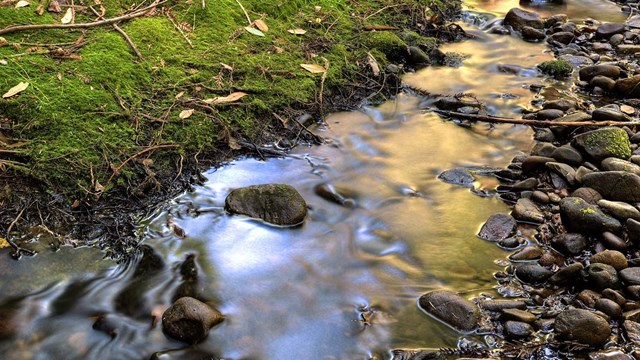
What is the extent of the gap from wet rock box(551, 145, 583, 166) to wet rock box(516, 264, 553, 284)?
1606mm

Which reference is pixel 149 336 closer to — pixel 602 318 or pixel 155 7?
pixel 602 318

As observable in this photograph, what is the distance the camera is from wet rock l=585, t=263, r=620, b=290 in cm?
356

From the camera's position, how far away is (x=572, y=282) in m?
3.67

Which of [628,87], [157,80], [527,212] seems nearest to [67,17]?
[157,80]

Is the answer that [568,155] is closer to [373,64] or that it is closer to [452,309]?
[452,309]

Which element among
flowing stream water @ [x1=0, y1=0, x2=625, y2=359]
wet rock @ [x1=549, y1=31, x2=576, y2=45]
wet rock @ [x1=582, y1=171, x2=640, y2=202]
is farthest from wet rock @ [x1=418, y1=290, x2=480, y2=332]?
wet rock @ [x1=549, y1=31, x2=576, y2=45]

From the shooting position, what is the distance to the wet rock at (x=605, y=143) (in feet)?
15.9

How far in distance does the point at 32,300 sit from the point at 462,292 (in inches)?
113

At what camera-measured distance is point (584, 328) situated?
3.15 m

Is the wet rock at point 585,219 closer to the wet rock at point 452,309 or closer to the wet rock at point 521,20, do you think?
the wet rock at point 452,309

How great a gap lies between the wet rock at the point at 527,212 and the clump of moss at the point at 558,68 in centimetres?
342

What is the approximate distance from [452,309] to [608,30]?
7.18m

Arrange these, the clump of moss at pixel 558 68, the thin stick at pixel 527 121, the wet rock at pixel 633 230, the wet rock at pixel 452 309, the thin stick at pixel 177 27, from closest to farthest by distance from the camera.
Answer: the wet rock at pixel 452 309, the wet rock at pixel 633 230, the thin stick at pixel 527 121, the thin stick at pixel 177 27, the clump of moss at pixel 558 68

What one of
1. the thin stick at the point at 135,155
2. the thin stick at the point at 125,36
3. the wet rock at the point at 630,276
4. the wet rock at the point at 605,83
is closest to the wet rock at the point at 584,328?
the wet rock at the point at 630,276
